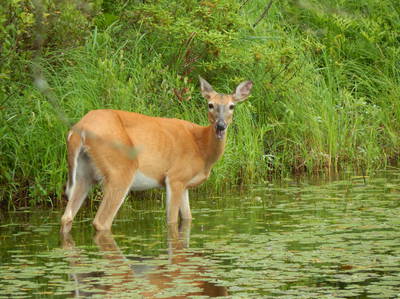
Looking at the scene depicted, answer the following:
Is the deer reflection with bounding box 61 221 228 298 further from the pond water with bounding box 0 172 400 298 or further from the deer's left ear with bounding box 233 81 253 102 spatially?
the deer's left ear with bounding box 233 81 253 102

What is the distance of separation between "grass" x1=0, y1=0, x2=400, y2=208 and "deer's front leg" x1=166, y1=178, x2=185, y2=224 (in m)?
1.37

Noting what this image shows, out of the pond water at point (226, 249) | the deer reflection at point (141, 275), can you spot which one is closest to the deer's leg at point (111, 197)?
the pond water at point (226, 249)

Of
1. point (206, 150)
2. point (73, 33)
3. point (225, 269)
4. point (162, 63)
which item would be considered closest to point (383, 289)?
point (225, 269)

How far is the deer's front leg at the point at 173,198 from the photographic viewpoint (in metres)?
9.83

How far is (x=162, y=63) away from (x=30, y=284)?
684 centimetres

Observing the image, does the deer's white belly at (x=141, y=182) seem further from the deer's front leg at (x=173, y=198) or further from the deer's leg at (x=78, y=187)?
the deer's leg at (x=78, y=187)

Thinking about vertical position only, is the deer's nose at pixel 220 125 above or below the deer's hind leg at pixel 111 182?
above

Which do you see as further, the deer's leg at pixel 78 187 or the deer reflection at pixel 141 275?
the deer's leg at pixel 78 187

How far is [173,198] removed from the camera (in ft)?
32.3

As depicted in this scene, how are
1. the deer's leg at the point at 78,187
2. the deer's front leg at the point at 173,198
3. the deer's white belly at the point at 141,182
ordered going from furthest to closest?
the deer's front leg at the point at 173,198 < the deer's white belly at the point at 141,182 < the deer's leg at the point at 78,187

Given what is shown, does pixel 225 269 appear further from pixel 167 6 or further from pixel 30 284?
pixel 167 6

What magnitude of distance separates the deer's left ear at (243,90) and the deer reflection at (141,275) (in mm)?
2382

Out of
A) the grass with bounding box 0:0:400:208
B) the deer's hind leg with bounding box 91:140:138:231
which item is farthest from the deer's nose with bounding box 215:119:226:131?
the grass with bounding box 0:0:400:208

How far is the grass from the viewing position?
10930 mm
